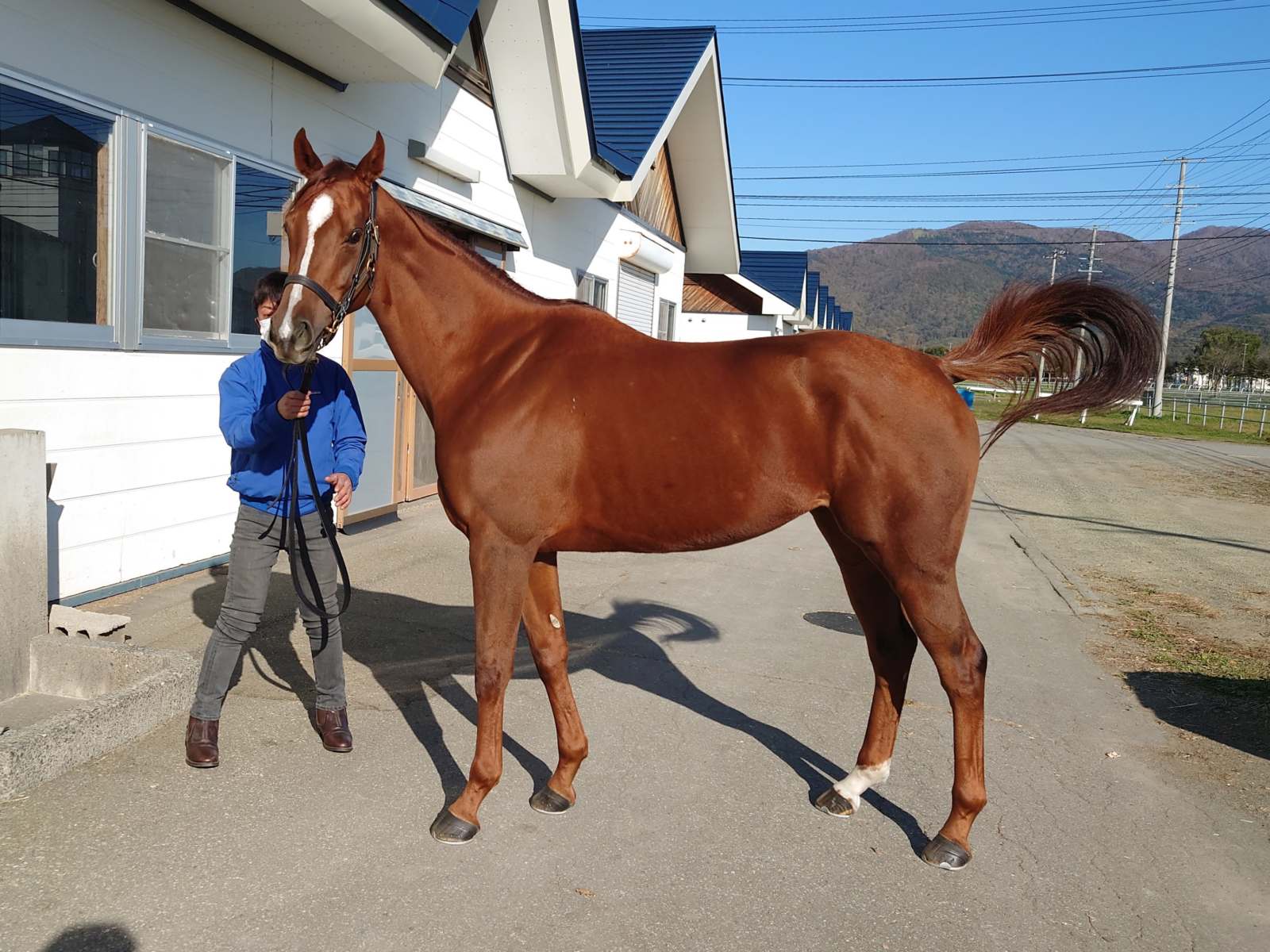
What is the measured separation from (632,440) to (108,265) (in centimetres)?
397

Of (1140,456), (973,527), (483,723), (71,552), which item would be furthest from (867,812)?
(1140,456)

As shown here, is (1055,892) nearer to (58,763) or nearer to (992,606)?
(58,763)

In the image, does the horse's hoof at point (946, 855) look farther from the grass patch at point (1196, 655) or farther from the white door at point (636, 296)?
the white door at point (636, 296)

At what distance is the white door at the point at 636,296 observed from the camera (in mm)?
14984

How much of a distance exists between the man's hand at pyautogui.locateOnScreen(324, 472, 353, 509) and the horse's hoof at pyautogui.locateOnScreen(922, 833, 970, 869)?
8.41 ft

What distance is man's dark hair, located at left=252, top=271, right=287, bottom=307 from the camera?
11.5 ft

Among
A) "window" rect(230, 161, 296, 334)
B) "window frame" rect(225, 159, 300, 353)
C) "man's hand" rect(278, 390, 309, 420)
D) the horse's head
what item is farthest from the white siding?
the horse's head

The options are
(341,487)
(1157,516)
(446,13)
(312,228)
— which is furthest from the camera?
(1157,516)

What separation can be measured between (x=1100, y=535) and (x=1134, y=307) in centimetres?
793

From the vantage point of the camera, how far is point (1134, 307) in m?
3.52

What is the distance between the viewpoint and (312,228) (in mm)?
2924

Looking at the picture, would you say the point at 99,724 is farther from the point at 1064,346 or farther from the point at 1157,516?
the point at 1157,516

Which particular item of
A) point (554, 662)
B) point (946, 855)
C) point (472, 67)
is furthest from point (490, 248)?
point (946, 855)

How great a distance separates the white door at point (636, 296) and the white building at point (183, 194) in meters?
5.17
